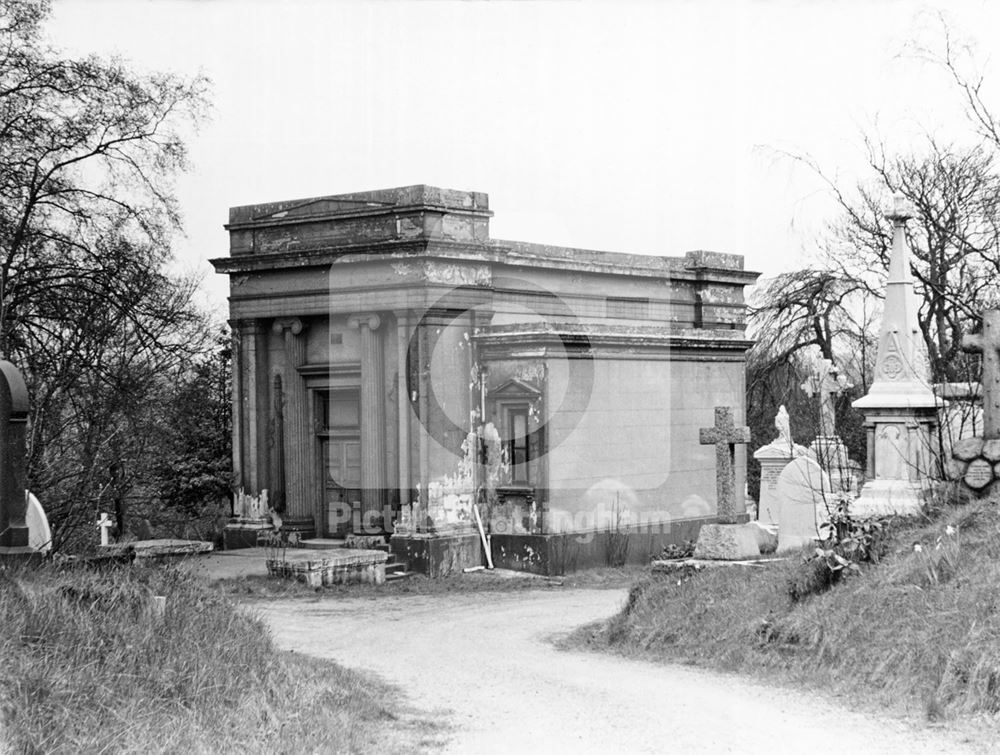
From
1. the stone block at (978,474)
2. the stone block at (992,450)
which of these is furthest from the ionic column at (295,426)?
the stone block at (992,450)

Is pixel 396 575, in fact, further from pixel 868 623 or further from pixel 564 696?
pixel 868 623

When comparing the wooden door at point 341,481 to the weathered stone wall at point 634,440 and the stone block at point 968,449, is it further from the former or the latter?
the stone block at point 968,449

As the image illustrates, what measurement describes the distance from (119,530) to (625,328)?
383 inches

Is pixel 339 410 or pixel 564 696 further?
pixel 339 410

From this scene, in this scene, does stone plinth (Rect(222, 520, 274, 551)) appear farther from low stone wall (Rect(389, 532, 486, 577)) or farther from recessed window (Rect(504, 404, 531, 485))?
recessed window (Rect(504, 404, 531, 485))

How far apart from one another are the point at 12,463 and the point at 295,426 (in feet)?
38.5

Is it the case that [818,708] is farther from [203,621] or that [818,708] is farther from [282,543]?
[282,543]

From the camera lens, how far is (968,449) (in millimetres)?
12281

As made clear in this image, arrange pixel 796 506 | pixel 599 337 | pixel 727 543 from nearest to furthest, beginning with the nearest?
pixel 727 543 → pixel 796 506 → pixel 599 337

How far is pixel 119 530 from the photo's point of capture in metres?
22.4

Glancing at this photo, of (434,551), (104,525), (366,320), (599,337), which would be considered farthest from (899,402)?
(104,525)

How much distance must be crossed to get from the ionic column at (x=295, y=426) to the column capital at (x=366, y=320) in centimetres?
124

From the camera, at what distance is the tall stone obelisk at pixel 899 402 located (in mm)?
15125

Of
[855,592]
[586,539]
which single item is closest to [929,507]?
[855,592]
